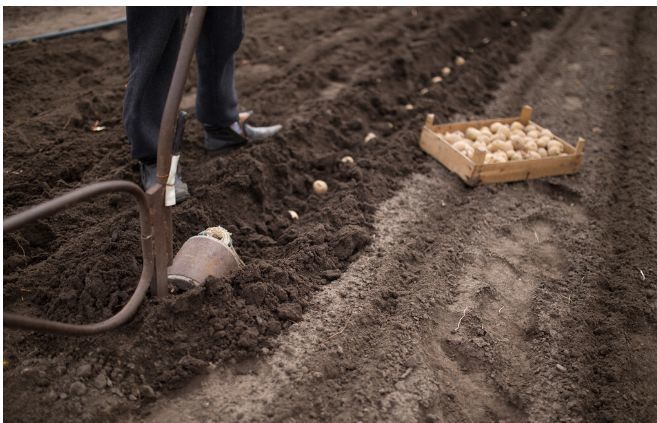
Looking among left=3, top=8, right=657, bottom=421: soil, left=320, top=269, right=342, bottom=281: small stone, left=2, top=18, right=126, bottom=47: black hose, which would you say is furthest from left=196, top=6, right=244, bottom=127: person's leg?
left=2, top=18, right=126, bottom=47: black hose

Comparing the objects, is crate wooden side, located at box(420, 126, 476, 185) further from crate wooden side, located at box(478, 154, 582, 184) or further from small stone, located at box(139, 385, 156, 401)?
small stone, located at box(139, 385, 156, 401)

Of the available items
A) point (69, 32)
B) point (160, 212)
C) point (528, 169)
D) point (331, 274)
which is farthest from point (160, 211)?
point (69, 32)

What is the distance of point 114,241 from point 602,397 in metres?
2.54

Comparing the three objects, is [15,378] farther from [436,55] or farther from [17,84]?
[436,55]

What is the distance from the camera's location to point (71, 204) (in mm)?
1910

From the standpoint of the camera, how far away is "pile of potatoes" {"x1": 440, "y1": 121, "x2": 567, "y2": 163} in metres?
4.35

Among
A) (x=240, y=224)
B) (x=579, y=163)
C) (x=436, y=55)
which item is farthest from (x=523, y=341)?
(x=436, y=55)

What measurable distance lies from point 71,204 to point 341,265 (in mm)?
1651

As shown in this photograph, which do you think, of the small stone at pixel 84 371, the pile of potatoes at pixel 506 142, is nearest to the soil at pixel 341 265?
the small stone at pixel 84 371

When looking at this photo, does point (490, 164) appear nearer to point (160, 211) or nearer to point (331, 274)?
point (331, 274)

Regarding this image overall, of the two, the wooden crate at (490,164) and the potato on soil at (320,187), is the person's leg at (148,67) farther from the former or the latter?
the wooden crate at (490,164)

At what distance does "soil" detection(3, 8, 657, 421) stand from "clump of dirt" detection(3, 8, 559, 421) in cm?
1

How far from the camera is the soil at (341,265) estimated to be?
2461 millimetres

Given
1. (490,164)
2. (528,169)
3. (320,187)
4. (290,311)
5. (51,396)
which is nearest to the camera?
(51,396)
